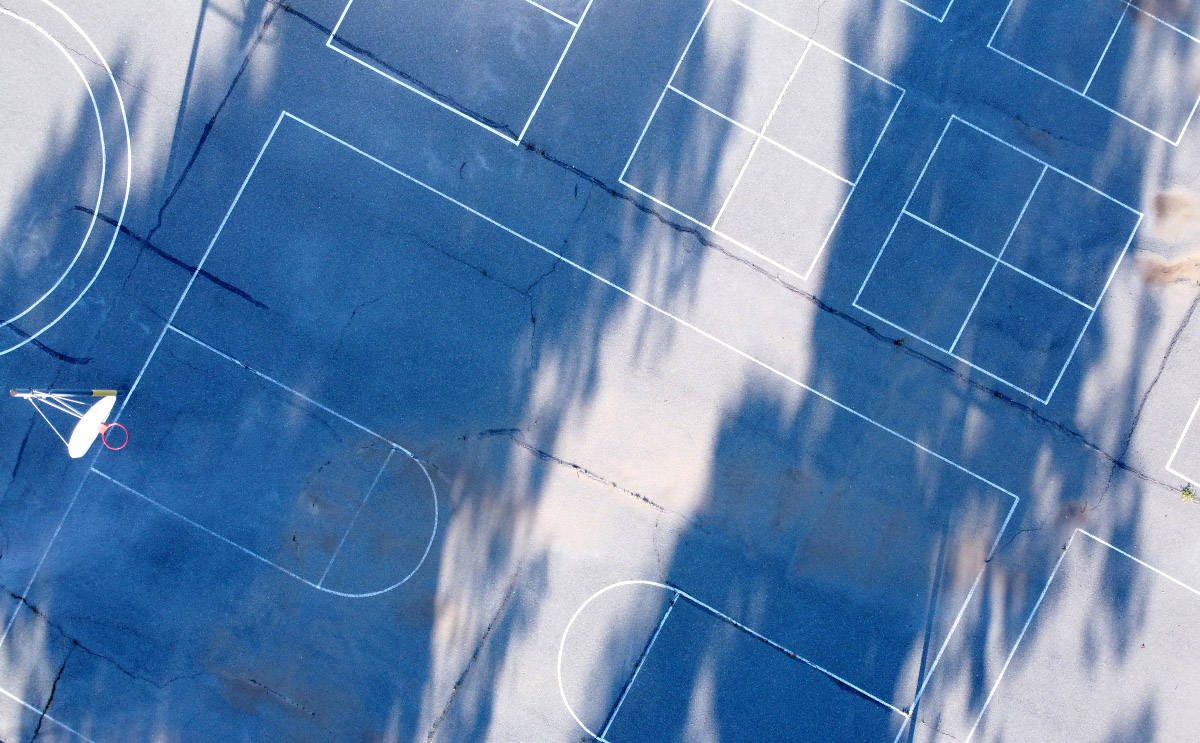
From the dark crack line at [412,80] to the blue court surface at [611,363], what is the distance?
0.06m

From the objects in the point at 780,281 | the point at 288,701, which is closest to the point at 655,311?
the point at 780,281

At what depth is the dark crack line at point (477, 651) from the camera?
37.9ft

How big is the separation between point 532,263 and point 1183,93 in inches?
402

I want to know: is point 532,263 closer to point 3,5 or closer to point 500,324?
point 500,324

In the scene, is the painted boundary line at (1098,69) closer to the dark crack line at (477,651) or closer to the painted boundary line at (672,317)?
the painted boundary line at (672,317)

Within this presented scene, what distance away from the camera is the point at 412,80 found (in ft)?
38.2

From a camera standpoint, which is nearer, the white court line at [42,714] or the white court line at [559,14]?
the white court line at [42,714]

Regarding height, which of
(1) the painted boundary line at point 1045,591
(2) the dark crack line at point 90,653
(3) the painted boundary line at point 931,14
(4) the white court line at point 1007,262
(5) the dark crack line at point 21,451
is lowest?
(2) the dark crack line at point 90,653

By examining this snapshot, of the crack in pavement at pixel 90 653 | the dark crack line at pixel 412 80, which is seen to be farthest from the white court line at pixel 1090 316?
the crack in pavement at pixel 90 653

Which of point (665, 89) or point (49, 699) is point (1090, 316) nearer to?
point (665, 89)

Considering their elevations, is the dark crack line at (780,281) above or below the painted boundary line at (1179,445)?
below

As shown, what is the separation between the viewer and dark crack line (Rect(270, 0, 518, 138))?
1164 centimetres

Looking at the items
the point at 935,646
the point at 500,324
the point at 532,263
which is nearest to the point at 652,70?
the point at 532,263

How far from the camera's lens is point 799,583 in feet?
38.0
